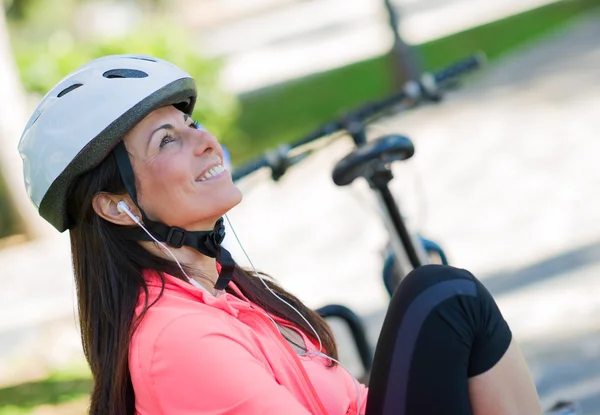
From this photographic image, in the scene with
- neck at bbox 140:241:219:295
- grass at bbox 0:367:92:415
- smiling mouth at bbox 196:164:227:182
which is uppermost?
smiling mouth at bbox 196:164:227:182

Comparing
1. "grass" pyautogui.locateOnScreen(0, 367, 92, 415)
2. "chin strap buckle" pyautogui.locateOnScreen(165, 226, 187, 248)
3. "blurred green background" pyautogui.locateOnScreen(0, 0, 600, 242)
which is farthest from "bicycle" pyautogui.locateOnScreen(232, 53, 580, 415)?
"blurred green background" pyautogui.locateOnScreen(0, 0, 600, 242)

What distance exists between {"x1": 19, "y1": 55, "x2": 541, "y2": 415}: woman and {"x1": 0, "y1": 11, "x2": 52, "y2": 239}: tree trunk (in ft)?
25.8

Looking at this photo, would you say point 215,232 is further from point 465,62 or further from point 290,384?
point 465,62

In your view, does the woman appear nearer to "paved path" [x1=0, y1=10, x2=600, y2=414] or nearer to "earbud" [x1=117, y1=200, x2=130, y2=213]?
"earbud" [x1=117, y1=200, x2=130, y2=213]

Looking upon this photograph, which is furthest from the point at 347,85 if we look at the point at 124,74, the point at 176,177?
the point at 176,177

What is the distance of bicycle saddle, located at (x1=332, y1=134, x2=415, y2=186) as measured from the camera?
3.19 meters

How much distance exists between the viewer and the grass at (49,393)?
18.0 ft

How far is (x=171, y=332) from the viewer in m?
2.16

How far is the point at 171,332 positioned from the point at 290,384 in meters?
0.35

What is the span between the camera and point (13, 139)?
10.2 metres

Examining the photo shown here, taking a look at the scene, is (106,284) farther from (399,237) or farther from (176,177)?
(399,237)

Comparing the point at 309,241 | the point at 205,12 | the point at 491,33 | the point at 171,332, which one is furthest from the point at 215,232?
the point at 205,12

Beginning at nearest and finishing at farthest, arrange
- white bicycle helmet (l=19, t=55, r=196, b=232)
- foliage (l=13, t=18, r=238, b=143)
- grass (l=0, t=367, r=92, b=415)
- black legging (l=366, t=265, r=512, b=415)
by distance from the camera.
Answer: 1. black legging (l=366, t=265, r=512, b=415)
2. white bicycle helmet (l=19, t=55, r=196, b=232)
3. grass (l=0, t=367, r=92, b=415)
4. foliage (l=13, t=18, r=238, b=143)

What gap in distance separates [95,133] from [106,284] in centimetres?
39
